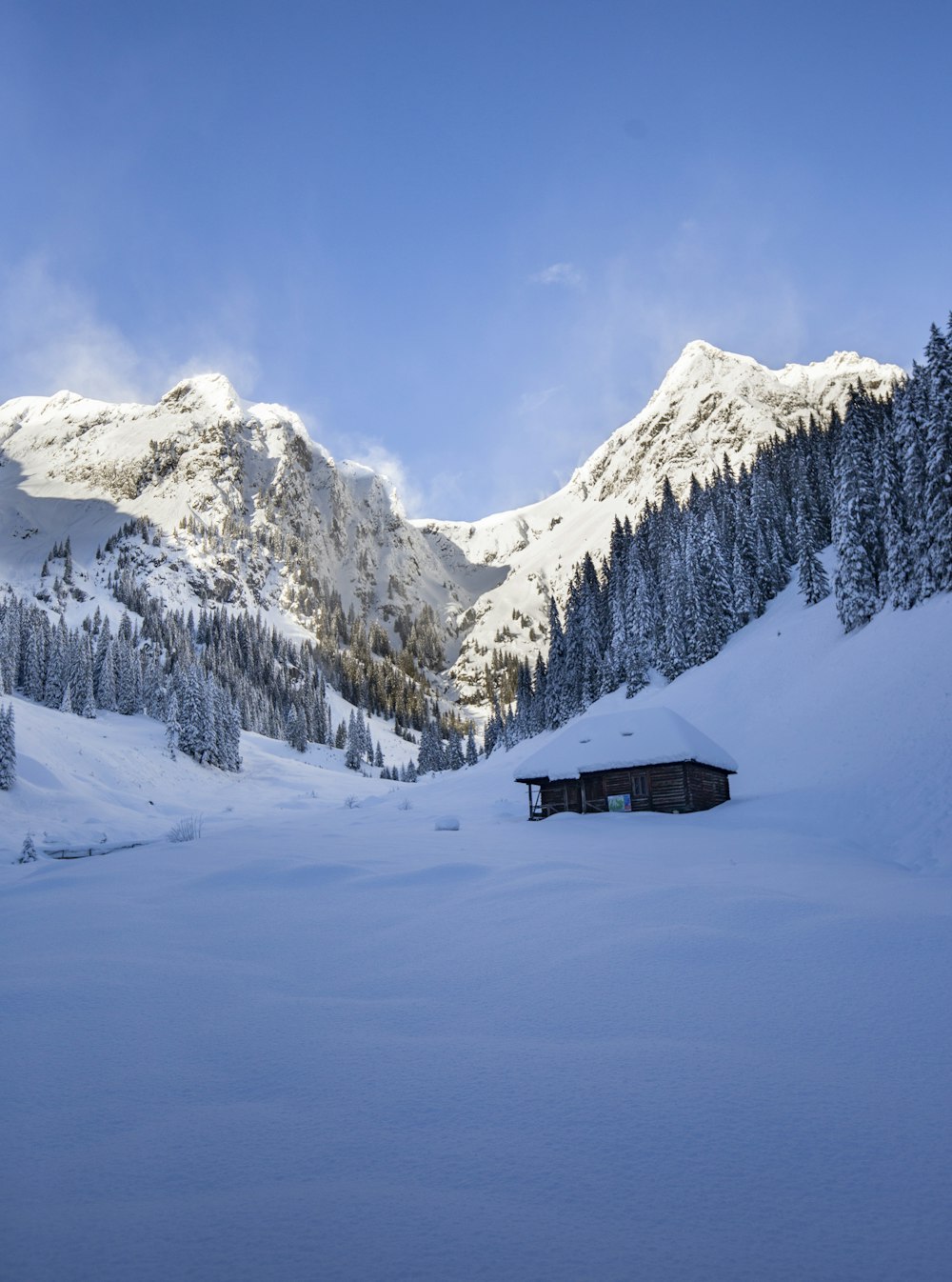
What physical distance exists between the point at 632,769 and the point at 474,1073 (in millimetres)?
Answer: 25836

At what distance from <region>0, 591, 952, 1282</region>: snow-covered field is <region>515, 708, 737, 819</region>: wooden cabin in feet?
50.1

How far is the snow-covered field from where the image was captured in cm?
283

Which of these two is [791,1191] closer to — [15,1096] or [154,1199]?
[154,1199]

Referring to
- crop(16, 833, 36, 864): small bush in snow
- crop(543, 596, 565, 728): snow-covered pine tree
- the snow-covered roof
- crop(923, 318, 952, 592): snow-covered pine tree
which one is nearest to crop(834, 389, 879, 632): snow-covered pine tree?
crop(923, 318, 952, 592): snow-covered pine tree

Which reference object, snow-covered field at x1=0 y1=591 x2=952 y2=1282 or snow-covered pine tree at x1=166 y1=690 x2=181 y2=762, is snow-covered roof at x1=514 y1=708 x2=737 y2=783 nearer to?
snow-covered field at x1=0 y1=591 x2=952 y2=1282

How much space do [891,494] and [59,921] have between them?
141 feet

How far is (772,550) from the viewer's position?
61219 millimetres

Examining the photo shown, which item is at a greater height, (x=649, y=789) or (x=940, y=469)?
(x=940, y=469)

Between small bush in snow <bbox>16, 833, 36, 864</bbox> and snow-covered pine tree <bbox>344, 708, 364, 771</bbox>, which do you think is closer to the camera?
small bush in snow <bbox>16, 833, 36, 864</bbox>

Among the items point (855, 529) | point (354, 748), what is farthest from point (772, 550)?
point (354, 748)

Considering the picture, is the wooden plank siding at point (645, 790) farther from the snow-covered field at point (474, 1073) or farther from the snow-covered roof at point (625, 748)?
the snow-covered field at point (474, 1073)

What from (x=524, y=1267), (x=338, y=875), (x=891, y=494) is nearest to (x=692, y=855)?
(x=338, y=875)

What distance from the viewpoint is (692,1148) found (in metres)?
3.53

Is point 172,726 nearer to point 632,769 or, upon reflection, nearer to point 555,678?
point 555,678
